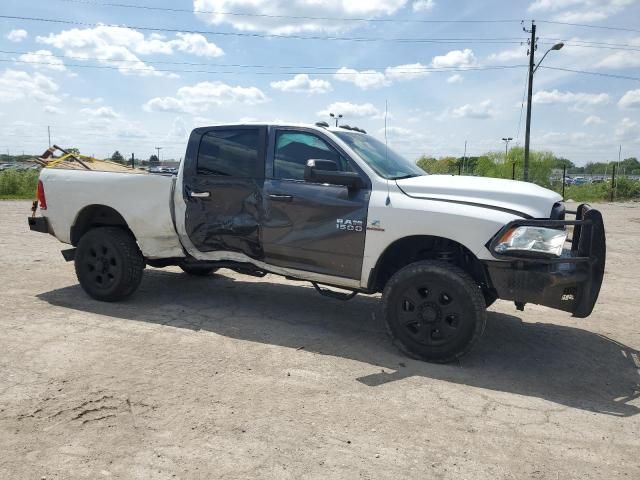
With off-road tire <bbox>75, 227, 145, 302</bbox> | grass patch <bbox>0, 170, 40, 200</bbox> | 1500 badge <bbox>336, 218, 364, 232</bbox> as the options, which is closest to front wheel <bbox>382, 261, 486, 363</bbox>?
1500 badge <bbox>336, 218, 364, 232</bbox>

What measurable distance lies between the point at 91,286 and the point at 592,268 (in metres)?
4.91

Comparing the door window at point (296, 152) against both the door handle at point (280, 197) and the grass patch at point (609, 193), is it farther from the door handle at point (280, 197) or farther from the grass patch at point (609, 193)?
the grass patch at point (609, 193)

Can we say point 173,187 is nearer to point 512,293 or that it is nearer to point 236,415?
point 236,415

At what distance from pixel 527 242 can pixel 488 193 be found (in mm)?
517

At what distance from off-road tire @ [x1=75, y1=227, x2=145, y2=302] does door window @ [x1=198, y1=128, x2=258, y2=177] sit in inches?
46.8

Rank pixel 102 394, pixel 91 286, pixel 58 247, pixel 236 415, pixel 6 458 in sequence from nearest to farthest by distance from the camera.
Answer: pixel 6 458 → pixel 236 415 → pixel 102 394 → pixel 91 286 → pixel 58 247

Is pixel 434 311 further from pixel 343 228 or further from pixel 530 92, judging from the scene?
pixel 530 92

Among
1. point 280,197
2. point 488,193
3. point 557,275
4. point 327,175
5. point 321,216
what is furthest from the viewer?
point 280,197

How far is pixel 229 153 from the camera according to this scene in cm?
522

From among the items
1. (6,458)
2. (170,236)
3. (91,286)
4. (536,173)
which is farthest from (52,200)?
(536,173)

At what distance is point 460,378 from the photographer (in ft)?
13.0

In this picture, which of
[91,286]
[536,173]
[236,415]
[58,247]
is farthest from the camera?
[536,173]

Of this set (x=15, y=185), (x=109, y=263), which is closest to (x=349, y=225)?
(x=109, y=263)

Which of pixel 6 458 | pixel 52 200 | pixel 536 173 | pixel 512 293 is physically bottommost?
pixel 6 458
